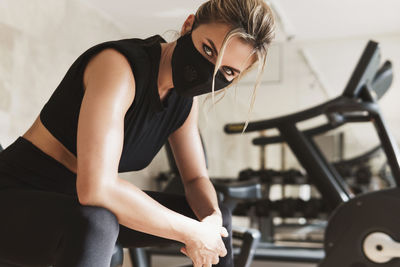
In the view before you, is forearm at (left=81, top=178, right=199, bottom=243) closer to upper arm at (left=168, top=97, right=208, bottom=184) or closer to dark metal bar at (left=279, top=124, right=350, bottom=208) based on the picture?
upper arm at (left=168, top=97, right=208, bottom=184)

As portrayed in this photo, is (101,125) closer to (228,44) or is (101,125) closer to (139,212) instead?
(139,212)

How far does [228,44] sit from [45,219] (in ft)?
1.64

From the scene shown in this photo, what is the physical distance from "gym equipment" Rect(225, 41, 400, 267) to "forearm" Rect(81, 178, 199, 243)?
1.00 m

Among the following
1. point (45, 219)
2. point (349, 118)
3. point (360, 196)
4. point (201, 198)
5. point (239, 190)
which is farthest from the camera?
point (239, 190)

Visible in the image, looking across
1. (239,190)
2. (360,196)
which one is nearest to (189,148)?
(360,196)

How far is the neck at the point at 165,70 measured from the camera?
103 centimetres

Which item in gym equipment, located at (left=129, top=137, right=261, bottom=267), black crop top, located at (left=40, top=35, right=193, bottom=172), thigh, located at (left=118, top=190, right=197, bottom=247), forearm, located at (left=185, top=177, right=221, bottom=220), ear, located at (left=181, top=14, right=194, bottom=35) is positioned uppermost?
ear, located at (left=181, top=14, right=194, bottom=35)

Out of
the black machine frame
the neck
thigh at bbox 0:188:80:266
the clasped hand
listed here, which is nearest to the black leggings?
thigh at bbox 0:188:80:266

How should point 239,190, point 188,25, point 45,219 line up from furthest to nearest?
point 239,190 < point 188,25 < point 45,219

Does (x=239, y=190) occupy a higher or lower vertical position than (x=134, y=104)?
lower

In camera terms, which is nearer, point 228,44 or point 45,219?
point 45,219

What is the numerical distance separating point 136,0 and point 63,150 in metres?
2.78

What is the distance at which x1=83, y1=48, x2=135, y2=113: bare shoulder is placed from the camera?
88 cm

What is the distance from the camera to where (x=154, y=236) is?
1.08 meters
